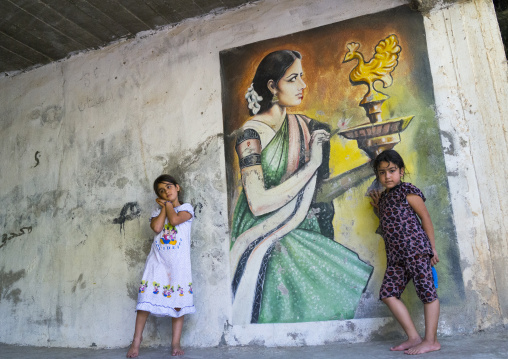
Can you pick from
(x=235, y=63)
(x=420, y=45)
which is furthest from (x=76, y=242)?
(x=420, y=45)

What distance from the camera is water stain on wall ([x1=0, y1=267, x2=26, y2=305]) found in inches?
157

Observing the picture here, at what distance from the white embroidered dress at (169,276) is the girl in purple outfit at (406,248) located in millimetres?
1320

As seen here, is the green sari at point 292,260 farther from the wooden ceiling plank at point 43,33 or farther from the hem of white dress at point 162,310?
the wooden ceiling plank at point 43,33

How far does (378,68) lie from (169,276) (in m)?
2.13

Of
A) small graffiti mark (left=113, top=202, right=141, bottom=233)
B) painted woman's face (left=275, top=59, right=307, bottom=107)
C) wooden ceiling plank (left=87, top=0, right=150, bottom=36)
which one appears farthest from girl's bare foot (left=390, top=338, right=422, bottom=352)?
wooden ceiling plank (left=87, top=0, right=150, bottom=36)

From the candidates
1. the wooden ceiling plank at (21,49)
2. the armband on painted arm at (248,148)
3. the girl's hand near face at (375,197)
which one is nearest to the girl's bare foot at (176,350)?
the armband on painted arm at (248,148)

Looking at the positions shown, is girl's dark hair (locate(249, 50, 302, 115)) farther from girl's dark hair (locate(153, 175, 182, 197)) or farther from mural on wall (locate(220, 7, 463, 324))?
girl's dark hair (locate(153, 175, 182, 197))

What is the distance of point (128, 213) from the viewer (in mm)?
3750

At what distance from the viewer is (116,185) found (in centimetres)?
387

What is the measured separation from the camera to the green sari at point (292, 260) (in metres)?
3.03

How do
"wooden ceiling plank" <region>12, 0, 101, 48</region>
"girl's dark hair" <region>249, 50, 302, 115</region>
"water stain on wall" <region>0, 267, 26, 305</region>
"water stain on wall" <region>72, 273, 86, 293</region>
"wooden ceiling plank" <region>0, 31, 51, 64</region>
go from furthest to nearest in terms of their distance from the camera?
"wooden ceiling plank" <region>0, 31, 51, 64</region> < "water stain on wall" <region>0, 267, 26, 305</region> < "water stain on wall" <region>72, 273, 86, 293</region> < "wooden ceiling plank" <region>12, 0, 101, 48</region> < "girl's dark hair" <region>249, 50, 302, 115</region>

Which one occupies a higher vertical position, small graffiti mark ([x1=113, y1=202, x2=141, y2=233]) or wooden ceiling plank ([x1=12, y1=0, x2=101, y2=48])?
wooden ceiling plank ([x1=12, y1=0, x2=101, y2=48])

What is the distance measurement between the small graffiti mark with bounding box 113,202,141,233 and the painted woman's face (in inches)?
58.1

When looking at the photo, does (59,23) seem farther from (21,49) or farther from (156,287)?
(156,287)
